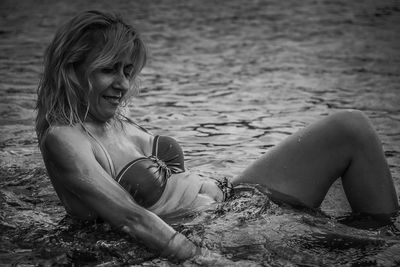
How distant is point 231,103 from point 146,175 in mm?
4622

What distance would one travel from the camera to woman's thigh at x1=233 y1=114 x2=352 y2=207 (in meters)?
4.13

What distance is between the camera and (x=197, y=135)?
6914 mm

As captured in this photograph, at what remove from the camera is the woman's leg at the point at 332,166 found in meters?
4.05

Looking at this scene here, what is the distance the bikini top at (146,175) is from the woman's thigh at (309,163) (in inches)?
26.5

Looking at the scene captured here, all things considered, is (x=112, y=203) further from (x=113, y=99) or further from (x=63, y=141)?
(x=113, y=99)

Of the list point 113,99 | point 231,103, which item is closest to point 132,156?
point 113,99

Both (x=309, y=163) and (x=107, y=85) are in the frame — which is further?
(x=309, y=163)

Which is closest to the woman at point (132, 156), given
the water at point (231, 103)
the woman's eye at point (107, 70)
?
the woman's eye at point (107, 70)

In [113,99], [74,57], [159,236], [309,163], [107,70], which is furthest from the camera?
[309,163]

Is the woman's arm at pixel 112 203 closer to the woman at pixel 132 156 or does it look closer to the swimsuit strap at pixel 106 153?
the woman at pixel 132 156

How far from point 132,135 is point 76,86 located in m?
0.54

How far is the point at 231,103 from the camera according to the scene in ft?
27.2

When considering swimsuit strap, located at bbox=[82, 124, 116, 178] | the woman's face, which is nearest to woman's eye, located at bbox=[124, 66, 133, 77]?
the woman's face

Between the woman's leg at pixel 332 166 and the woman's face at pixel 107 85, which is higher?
the woman's face at pixel 107 85
